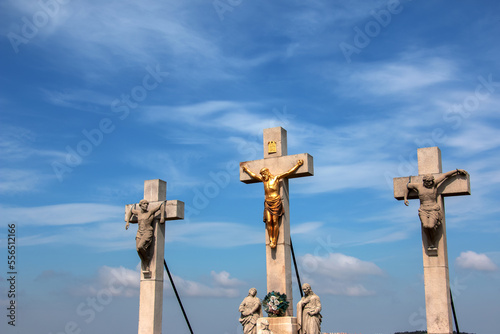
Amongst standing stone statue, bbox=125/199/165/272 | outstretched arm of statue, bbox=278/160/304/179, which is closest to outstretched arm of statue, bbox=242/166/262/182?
outstretched arm of statue, bbox=278/160/304/179

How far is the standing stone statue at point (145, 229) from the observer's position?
16.4 meters

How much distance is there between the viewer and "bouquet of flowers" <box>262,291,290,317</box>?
13.6 meters

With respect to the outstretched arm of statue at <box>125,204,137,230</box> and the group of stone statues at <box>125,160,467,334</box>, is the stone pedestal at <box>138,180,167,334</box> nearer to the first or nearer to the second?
the outstretched arm of statue at <box>125,204,137,230</box>

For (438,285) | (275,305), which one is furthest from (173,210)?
(438,285)

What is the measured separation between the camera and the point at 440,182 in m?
14.1

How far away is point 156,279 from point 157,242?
39.7 inches

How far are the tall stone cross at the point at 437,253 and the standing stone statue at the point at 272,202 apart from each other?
2.80 meters

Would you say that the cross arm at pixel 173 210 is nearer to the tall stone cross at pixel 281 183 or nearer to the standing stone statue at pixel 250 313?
the tall stone cross at pixel 281 183

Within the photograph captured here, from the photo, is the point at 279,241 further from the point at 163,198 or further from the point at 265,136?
the point at 163,198

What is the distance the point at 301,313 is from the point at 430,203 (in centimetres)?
396

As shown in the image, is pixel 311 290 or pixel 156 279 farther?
pixel 156 279

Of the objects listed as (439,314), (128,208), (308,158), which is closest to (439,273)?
(439,314)

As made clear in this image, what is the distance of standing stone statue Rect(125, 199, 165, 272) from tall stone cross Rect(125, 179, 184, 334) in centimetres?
11

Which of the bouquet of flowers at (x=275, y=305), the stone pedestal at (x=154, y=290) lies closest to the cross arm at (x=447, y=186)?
the bouquet of flowers at (x=275, y=305)
